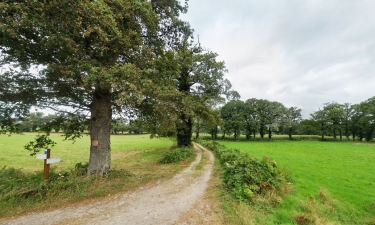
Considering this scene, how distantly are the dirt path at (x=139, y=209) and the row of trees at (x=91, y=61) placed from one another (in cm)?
228

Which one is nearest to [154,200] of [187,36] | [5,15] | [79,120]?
[79,120]

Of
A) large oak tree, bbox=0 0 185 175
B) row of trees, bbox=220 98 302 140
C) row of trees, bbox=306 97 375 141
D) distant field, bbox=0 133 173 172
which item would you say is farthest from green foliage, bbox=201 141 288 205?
row of trees, bbox=306 97 375 141

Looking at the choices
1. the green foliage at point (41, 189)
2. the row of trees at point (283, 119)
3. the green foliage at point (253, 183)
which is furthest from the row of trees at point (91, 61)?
the row of trees at point (283, 119)

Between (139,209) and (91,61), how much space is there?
4.99 m

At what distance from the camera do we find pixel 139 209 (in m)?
5.16

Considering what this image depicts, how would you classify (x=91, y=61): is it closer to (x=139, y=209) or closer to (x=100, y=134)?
(x=100, y=134)

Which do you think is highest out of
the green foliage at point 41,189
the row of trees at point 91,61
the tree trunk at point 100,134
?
the row of trees at point 91,61

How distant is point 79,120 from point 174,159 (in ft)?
23.2

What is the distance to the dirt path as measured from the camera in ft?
14.8

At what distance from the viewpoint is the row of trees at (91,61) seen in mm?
4680

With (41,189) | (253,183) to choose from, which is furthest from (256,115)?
(41,189)

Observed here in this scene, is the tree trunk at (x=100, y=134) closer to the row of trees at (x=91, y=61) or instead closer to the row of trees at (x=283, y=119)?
the row of trees at (x=91, y=61)

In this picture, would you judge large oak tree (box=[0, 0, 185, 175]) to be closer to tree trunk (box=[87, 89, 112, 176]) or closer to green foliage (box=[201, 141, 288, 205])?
tree trunk (box=[87, 89, 112, 176])

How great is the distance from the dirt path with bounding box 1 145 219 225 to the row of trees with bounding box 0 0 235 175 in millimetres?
2284
